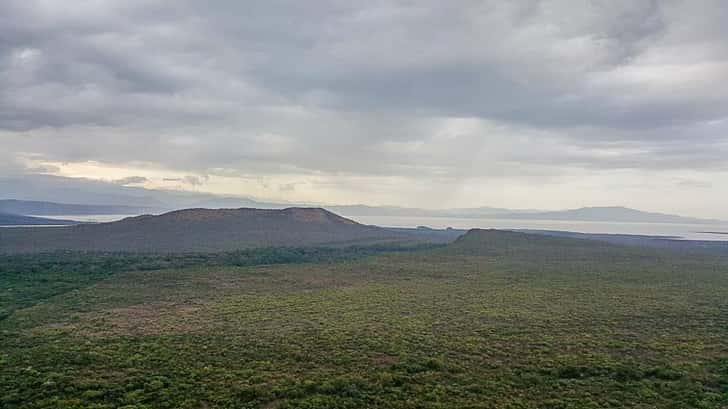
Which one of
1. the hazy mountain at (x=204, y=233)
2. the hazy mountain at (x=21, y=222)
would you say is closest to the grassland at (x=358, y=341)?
the hazy mountain at (x=204, y=233)

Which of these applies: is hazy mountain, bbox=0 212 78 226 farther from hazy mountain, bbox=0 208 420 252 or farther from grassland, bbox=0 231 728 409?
grassland, bbox=0 231 728 409

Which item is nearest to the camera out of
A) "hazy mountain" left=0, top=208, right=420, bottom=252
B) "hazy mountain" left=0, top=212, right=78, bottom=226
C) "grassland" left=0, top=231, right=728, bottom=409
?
"grassland" left=0, top=231, right=728, bottom=409

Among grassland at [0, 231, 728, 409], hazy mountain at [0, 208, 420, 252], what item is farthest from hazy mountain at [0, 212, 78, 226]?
grassland at [0, 231, 728, 409]

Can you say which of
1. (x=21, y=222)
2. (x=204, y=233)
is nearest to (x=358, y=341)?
(x=204, y=233)

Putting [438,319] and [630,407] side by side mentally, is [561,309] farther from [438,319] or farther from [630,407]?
[630,407]

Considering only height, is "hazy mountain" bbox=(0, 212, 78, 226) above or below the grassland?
above

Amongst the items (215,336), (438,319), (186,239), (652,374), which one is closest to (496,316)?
(438,319)

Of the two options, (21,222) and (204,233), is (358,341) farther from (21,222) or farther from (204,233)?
(21,222)
